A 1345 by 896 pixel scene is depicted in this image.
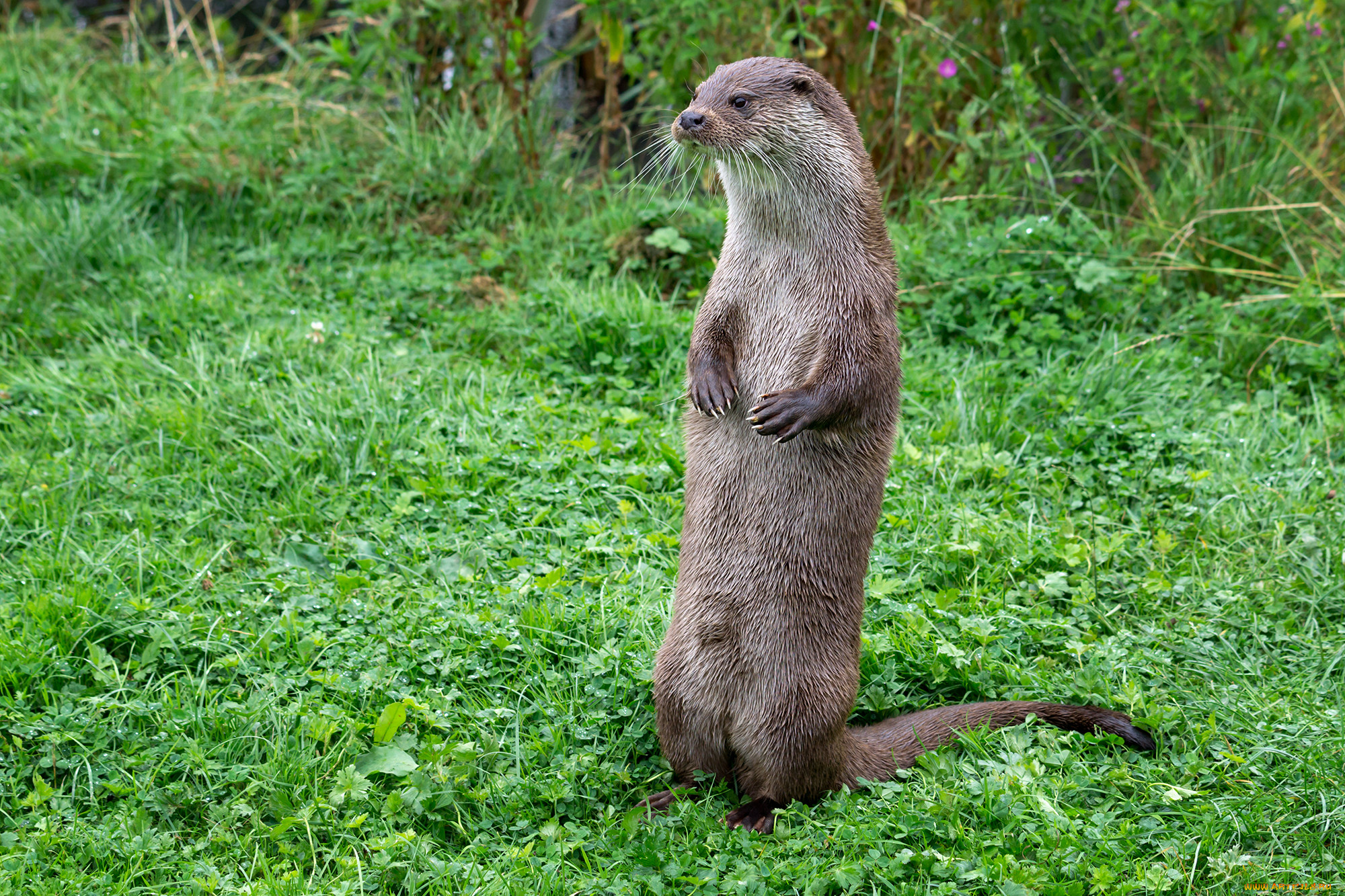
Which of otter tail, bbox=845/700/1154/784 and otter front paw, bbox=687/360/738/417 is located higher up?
otter front paw, bbox=687/360/738/417

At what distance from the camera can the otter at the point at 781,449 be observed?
8.88 feet

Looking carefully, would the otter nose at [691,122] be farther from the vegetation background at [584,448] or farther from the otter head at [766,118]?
the vegetation background at [584,448]

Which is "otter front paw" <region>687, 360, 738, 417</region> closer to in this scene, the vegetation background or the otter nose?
the otter nose

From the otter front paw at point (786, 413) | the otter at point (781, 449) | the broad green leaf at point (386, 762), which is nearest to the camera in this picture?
the otter front paw at point (786, 413)

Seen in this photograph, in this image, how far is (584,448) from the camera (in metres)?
4.26

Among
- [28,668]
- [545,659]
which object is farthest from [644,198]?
[28,668]

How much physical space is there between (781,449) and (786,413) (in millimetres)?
199

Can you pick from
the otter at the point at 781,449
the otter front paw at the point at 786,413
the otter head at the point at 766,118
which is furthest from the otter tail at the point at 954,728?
the otter head at the point at 766,118

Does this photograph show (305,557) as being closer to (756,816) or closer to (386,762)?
(386,762)

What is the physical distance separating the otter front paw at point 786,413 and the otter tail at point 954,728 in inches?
34.2

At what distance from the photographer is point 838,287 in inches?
106

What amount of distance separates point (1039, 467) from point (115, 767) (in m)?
3.24

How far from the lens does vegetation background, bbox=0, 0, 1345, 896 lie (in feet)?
8.91

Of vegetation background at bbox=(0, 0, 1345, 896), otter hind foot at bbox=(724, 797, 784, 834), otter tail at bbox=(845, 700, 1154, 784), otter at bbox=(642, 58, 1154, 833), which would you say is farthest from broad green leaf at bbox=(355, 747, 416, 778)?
otter tail at bbox=(845, 700, 1154, 784)
